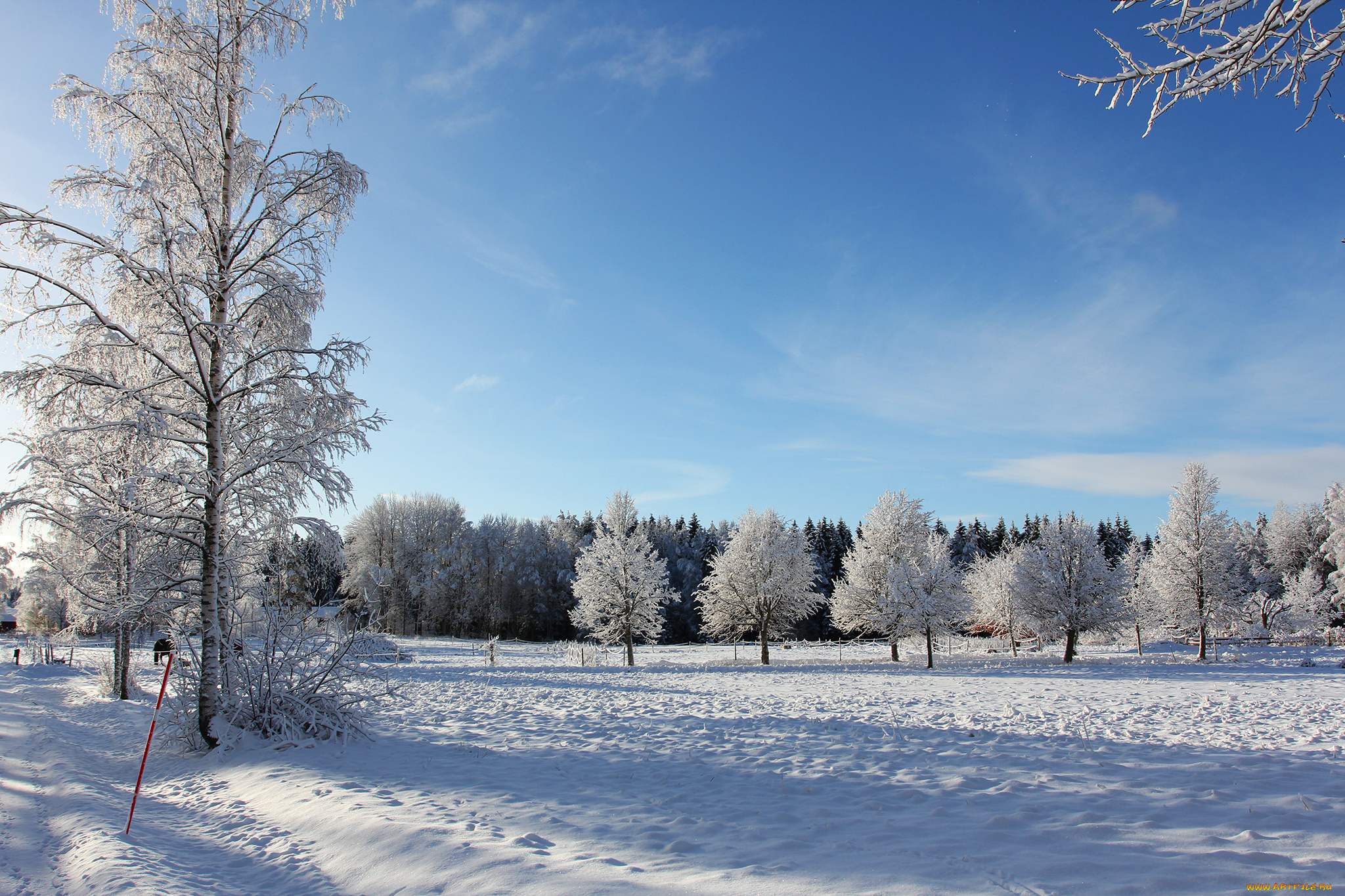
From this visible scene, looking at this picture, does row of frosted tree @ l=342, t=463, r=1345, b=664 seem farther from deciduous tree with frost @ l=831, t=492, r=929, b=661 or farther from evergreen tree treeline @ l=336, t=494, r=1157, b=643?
evergreen tree treeline @ l=336, t=494, r=1157, b=643

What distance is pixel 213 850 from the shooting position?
627 centimetres

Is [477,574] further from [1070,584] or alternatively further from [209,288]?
[209,288]

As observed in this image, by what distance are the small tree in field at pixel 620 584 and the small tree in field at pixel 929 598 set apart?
12.1 metres

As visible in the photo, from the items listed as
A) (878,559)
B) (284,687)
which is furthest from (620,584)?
(284,687)

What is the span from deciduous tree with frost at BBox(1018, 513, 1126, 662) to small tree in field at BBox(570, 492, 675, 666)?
1846cm

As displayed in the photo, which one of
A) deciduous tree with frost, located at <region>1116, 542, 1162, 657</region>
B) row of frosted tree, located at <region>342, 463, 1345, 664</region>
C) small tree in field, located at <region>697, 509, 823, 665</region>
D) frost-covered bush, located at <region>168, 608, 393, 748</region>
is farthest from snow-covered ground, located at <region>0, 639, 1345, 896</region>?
small tree in field, located at <region>697, 509, 823, 665</region>

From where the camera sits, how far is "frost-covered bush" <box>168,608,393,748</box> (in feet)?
33.3

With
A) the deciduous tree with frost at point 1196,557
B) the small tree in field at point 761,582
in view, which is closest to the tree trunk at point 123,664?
the small tree in field at point 761,582

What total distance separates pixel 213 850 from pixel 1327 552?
248 feet

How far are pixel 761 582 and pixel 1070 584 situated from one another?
14.9 meters

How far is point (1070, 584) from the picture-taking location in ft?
101

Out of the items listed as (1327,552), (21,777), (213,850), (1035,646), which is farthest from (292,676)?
(1327,552)

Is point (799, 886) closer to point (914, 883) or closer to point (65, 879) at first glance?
point (914, 883)

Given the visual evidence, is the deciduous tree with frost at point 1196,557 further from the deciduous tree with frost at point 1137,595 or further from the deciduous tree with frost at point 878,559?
the deciduous tree with frost at point 878,559
